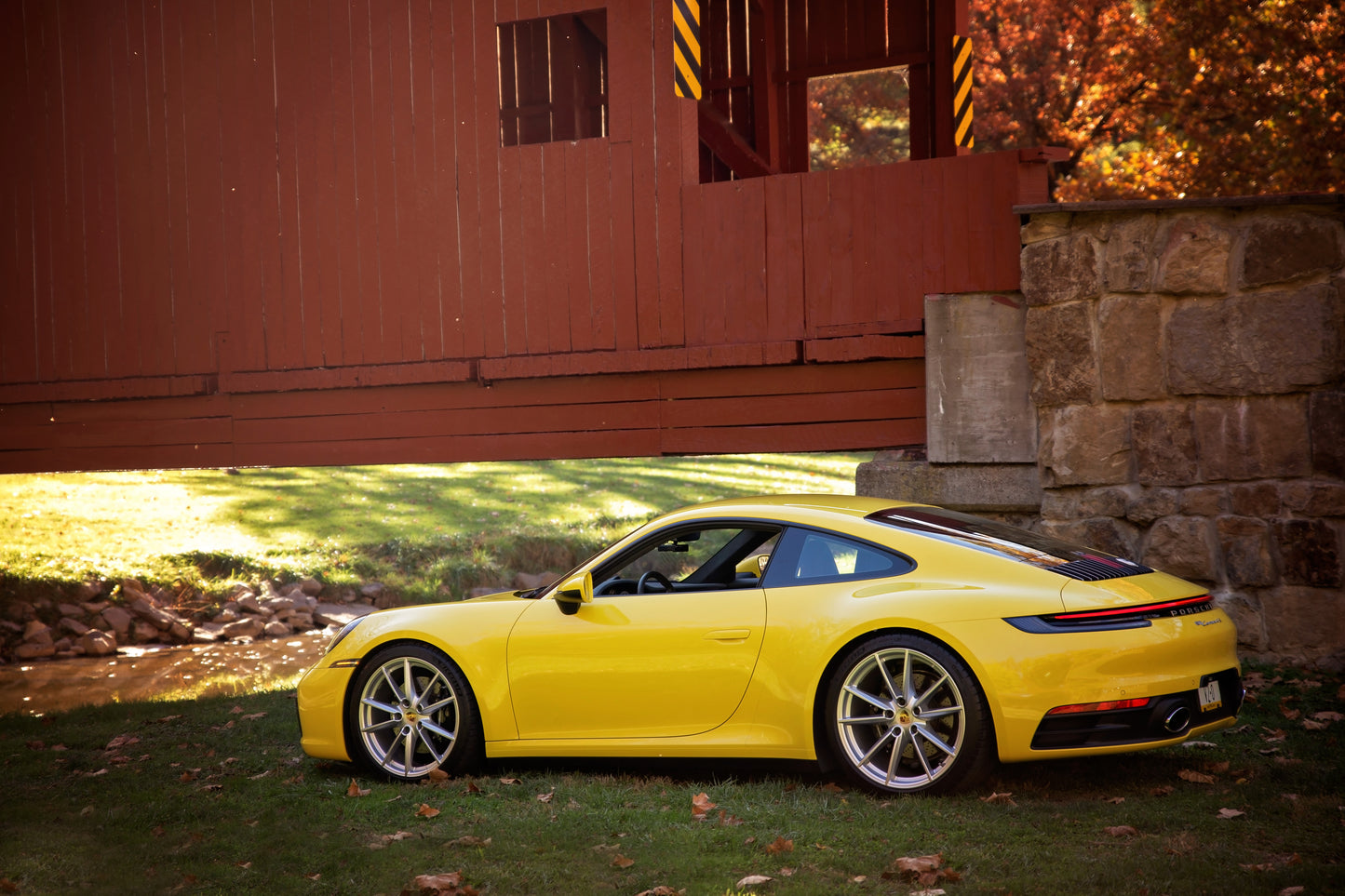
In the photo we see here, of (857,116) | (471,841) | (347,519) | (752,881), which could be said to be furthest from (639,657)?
(857,116)

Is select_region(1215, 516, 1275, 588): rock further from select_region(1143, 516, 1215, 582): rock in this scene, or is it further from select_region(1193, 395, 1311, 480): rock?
select_region(1193, 395, 1311, 480): rock

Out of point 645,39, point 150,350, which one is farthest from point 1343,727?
point 150,350

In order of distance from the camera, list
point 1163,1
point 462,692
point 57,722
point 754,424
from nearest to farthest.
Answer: point 462,692
point 57,722
point 754,424
point 1163,1

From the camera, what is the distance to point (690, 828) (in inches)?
184

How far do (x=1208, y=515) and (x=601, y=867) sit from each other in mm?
5149

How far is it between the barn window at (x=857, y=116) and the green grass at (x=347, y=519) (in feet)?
21.9

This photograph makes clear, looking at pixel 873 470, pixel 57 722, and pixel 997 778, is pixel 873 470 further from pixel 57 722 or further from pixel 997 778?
pixel 57 722

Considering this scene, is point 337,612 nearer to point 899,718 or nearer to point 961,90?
point 961,90

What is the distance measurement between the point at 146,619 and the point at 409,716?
10865 millimetres

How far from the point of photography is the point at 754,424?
30.6 feet

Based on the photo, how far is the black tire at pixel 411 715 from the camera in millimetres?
5676

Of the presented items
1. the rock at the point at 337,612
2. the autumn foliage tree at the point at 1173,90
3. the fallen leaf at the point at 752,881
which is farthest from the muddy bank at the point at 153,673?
the autumn foliage tree at the point at 1173,90

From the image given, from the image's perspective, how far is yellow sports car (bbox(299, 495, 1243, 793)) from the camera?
466cm

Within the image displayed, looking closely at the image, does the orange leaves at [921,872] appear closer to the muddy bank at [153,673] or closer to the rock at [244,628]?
the muddy bank at [153,673]
